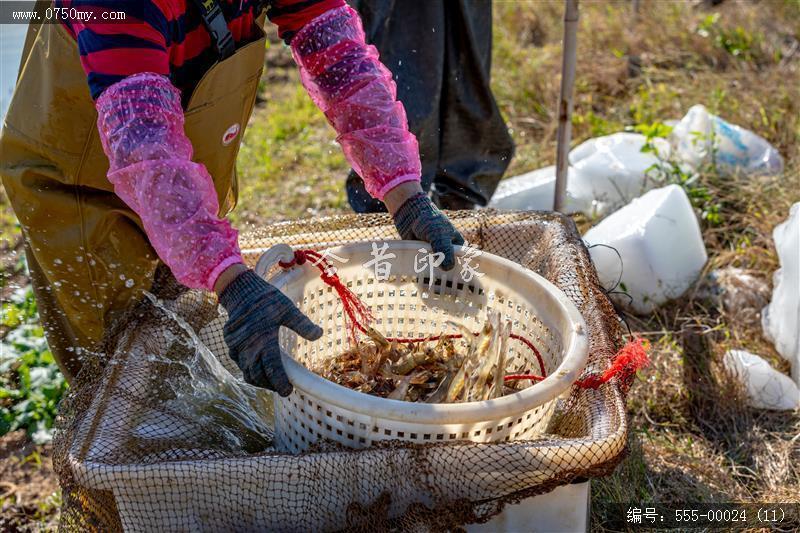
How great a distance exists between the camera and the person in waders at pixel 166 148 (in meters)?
1.68

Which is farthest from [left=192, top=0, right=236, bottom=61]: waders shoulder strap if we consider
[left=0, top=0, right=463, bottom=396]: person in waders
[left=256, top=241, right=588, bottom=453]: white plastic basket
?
[left=256, top=241, right=588, bottom=453]: white plastic basket

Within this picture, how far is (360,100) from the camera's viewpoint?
213 cm

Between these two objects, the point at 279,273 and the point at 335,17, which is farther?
the point at 335,17

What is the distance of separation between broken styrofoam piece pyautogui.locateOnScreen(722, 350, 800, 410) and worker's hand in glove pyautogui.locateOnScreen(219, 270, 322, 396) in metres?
1.69

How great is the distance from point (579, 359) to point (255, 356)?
0.67 meters

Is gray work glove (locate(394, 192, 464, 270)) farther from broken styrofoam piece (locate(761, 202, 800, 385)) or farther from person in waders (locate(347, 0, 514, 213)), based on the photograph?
broken styrofoam piece (locate(761, 202, 800, 385))

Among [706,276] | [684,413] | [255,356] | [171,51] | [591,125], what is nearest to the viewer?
[255,356]

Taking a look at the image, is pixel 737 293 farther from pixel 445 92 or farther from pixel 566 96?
pixel 445 92

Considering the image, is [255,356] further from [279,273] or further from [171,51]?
[171,51]

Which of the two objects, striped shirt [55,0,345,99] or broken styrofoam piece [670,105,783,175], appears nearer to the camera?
striped shirt [55,0,345,99]

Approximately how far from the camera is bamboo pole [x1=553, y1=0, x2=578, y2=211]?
3.07 meters

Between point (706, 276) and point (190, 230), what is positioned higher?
point (190, 230)


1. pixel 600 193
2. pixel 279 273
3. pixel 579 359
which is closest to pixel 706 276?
pixel 600 193

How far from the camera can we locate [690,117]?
3773 millimetres
